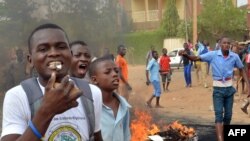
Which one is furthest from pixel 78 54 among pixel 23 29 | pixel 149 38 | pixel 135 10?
pixel 135 10

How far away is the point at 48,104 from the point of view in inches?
57.7

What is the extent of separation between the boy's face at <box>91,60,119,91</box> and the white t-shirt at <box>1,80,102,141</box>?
1.32 m

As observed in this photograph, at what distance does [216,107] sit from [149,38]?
24.2 meters

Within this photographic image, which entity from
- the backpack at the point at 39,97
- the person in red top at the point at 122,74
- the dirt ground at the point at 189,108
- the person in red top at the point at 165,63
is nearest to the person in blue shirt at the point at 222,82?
the dirt ground at the point at 189,108

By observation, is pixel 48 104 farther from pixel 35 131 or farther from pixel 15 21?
pixel 15 21

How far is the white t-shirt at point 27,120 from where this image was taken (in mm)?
1608

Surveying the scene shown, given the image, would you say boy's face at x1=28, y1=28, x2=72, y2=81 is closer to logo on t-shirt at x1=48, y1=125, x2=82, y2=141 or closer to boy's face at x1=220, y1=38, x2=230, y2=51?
logo on t-shirt at x1=48, y1=125, x2=82, y2=141

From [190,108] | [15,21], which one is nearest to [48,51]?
[15,21]

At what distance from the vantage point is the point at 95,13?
9.78m

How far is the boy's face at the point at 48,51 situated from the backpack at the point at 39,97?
5 cm

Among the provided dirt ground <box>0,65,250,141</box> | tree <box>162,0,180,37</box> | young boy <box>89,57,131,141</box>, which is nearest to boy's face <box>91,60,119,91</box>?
young boy <box>89,57,131,141</box>

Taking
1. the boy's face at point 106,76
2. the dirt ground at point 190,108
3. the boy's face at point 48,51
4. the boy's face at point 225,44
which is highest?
the boy's face at point 48,51

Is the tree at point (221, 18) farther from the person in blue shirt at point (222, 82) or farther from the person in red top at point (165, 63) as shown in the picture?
the person in blue shirt at point (222, 82)

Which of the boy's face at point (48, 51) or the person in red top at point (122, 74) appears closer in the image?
the boy's face at point (48, 51)
